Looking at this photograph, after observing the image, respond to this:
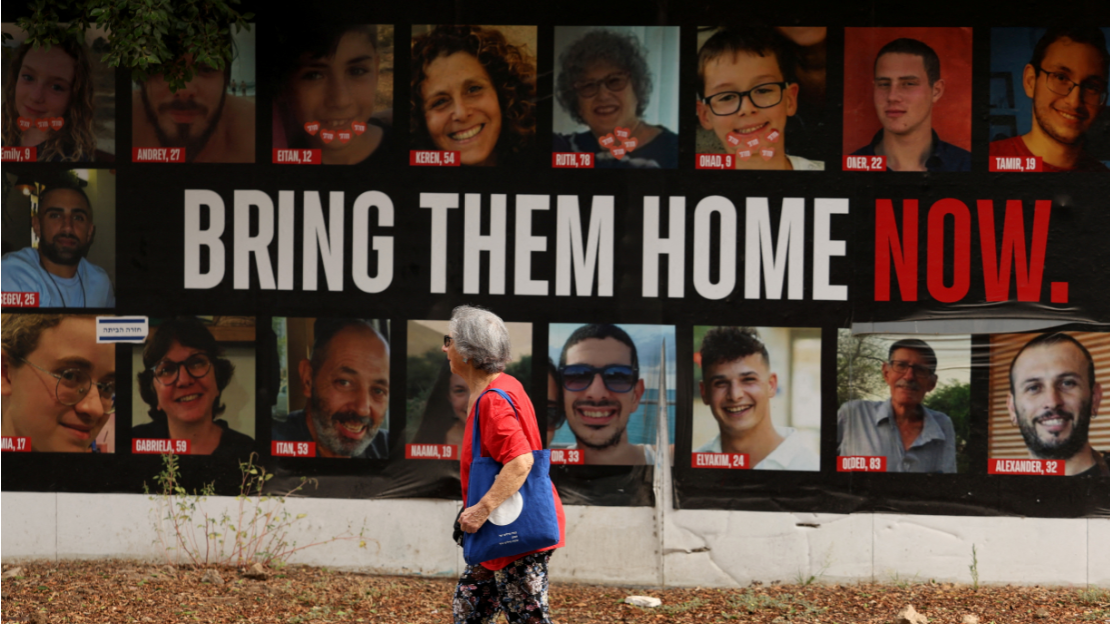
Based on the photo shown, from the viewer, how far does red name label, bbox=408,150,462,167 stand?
641 centimetres

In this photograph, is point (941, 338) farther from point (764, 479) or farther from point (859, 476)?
point (764, 479)

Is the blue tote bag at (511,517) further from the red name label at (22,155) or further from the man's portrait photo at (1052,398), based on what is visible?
the red name label at (22,155)

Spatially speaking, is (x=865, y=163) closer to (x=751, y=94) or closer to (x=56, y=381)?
(x=751, y=94)

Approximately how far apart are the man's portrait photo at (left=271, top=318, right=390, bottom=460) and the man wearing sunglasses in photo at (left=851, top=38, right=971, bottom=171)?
372cm

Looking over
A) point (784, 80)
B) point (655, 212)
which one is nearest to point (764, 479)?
point (655, 212)

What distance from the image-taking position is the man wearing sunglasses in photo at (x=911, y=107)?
623 cm

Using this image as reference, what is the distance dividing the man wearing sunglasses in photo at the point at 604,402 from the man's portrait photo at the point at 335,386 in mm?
1334

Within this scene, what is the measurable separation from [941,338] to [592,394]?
239cm

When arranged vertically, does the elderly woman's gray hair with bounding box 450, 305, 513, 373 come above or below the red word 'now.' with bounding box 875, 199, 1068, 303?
below

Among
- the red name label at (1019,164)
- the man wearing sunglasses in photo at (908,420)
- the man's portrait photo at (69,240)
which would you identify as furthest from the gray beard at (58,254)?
the red name label at (1019,164)

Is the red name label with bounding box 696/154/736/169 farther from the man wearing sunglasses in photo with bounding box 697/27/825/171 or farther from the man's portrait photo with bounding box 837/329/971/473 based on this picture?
the man's portrait photo with bounding box 837/329/971/473

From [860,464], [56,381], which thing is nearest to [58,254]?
[56,381]

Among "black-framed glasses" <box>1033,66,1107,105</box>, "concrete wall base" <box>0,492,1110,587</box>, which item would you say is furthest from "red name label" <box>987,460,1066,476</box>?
"black-framed glasses" <box>1033,66,1107,105</box>

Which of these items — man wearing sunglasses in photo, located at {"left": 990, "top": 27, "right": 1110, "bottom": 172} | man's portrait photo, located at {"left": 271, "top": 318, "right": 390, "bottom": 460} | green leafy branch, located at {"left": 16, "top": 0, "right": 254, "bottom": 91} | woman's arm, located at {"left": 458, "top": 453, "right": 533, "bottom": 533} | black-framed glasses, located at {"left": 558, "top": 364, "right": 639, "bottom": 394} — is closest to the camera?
woman's arm, located at {"left": 458, "top": 453, "right": 533, "bottom": 533}
